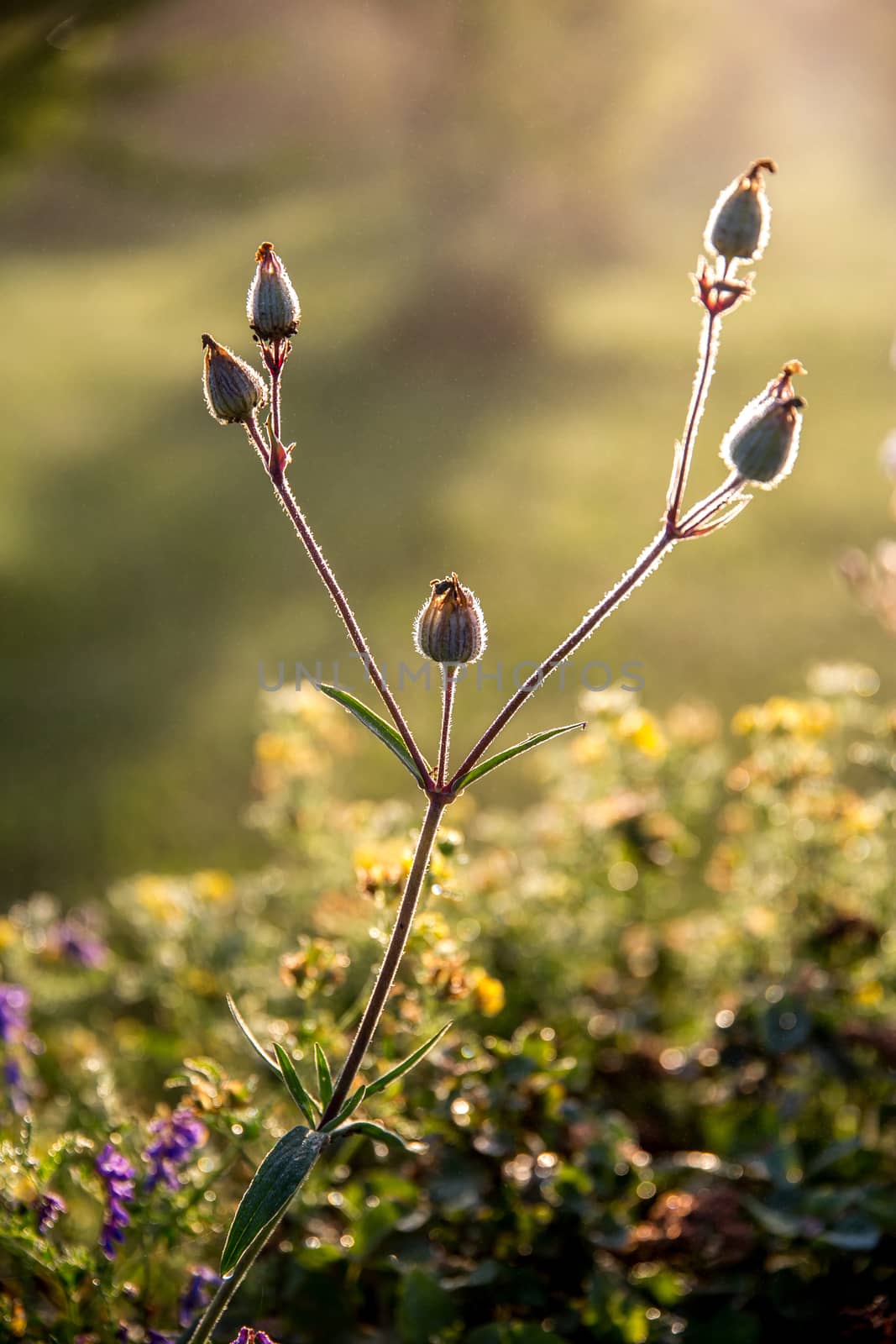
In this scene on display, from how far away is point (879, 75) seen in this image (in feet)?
22.7

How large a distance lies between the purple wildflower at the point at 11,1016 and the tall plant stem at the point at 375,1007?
693 millimetres

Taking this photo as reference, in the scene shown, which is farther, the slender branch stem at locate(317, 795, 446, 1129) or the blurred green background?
the blurred green background

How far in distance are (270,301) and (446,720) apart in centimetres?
40

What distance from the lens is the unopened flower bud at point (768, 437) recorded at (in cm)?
108

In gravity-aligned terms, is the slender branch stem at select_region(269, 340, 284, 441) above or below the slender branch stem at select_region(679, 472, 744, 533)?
above

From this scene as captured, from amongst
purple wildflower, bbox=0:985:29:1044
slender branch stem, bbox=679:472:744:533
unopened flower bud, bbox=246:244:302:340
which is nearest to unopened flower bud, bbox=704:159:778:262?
slender branch stem, bbox=679:472:744:533

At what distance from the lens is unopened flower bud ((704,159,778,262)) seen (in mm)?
1104

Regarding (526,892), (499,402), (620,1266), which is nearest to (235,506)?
(499,402)

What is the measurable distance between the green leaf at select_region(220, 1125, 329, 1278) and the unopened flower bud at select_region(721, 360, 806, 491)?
0.68 meters

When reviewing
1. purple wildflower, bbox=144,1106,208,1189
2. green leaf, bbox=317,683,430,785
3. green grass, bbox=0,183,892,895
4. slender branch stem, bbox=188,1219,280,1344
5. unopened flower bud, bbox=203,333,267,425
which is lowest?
slender branch stem, bbox=188,1219,280,1344

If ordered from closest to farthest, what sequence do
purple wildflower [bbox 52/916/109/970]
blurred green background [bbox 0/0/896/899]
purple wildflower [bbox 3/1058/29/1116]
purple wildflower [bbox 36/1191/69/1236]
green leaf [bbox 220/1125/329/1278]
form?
green leaf [bbox 220/1125/329/1278]
purple wildflower [bbox 36/1191/69/1236]
purple wildflower [bbox 3/1058/29/1116]
purple wildflower [bbox 52/916/109/970]
blurred green background [bbox 0/0/896/899]

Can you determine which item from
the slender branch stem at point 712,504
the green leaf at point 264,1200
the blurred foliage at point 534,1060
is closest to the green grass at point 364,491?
the blurred foliage at point 534,1060

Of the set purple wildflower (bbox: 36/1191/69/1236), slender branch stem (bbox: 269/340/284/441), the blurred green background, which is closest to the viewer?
slender branch stem (bbox: 269/340/284/441)

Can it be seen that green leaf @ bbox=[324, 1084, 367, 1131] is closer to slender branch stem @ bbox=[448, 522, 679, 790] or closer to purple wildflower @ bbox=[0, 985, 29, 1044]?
slender branch stem @ bbox=[448, 522, 679, 790]
